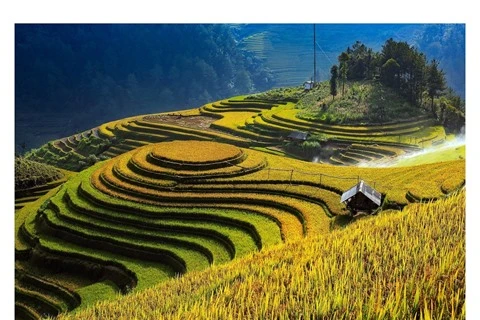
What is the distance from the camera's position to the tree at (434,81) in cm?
927

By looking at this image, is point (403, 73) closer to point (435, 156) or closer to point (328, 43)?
point (328, 43)

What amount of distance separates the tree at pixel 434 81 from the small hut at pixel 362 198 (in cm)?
236

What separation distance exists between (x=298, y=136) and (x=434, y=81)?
331cm

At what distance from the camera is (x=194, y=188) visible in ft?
39.0

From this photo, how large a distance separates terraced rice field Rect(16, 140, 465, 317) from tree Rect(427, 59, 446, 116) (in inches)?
58.9

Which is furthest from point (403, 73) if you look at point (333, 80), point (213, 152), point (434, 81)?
point (213, 152)

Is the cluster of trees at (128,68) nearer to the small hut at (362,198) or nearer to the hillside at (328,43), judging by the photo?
the hillside at (328,43)

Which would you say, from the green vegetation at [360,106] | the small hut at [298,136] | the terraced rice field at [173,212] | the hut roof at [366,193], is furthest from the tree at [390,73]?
the hut roof at [366,193]

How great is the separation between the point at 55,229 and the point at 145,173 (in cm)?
260

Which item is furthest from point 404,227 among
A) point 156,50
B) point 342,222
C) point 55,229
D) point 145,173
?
point 55,229

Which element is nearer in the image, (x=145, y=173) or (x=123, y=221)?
(x=123, y=221)

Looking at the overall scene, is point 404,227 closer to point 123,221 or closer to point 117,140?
point 123,221

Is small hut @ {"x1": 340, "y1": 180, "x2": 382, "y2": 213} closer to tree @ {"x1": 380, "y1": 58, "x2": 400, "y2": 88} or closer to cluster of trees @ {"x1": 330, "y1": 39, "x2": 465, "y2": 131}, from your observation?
cluster of trees @ {"x1": 330, "y1": 39, "x2": 465, "y2": 131}

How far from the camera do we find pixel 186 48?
409 inches
